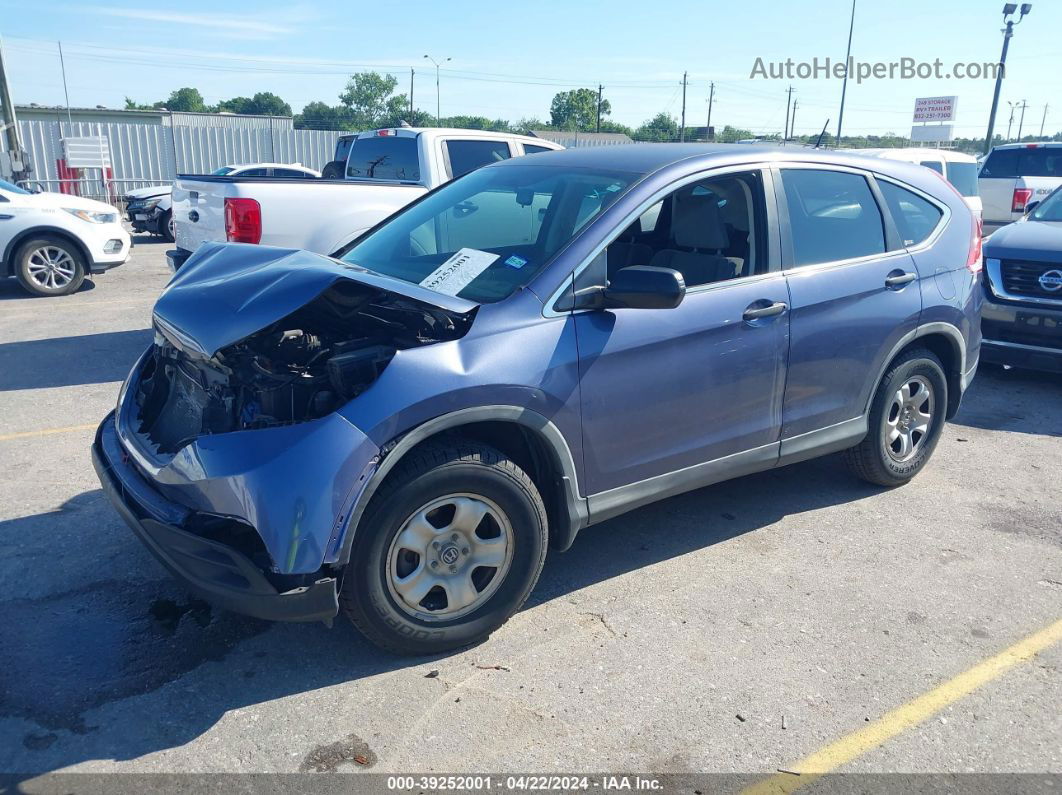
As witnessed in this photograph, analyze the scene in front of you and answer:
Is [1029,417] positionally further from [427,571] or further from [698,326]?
[427,571]

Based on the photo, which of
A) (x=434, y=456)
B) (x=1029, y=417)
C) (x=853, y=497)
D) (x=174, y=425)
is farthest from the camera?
(x=1029, y=417)

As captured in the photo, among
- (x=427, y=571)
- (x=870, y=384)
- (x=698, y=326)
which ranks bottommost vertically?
(x=427, y=571)

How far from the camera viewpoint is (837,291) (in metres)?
4.45

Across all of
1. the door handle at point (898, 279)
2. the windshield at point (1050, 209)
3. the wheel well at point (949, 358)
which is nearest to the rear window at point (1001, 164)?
the windshield at point (1050, 209)

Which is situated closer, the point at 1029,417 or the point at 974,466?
the point at 974,466

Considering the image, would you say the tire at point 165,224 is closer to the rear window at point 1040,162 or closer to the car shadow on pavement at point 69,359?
the car shadow on pavement at point 69,359

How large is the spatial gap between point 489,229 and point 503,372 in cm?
109

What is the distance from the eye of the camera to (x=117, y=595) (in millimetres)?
3844

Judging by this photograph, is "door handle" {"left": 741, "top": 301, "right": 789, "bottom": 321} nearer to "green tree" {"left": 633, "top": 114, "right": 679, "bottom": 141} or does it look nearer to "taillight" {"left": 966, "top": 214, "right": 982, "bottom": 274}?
"taillight" {"left": 966, "top": 214, "right": 982, "bottom": 274}

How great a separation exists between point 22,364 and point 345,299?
555cm

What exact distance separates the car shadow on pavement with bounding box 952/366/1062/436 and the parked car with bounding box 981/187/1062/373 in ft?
0.95

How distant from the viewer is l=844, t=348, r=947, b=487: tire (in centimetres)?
489

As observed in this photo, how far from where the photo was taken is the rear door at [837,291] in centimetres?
434

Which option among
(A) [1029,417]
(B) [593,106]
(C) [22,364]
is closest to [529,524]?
(A) [1029,417]
